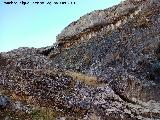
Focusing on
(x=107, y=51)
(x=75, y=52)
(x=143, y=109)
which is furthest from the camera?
(x=75, y=52)

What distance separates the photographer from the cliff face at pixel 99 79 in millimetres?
24891

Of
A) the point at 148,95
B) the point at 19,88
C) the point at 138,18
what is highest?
the point at 138,18

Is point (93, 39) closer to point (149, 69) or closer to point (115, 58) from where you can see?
point (115, 58)

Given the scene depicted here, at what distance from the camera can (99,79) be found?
33.6 metres

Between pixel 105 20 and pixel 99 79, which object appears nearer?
pixel 99 79

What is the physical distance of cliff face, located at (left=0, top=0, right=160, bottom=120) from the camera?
24.9m

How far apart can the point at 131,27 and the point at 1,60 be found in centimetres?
2621

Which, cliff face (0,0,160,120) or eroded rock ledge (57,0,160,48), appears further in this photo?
eroded rock ledge (57,0,160,48)

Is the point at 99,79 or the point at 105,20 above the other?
the point at 105,20

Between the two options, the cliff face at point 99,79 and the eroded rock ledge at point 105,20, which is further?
the eroded rock ledge at point 105,20

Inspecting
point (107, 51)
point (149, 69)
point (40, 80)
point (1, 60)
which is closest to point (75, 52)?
point (107, 51)

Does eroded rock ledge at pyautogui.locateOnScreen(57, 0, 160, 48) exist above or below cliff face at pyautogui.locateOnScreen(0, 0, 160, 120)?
above

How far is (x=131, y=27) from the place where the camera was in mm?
56250

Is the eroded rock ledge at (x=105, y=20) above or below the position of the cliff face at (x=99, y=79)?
above
